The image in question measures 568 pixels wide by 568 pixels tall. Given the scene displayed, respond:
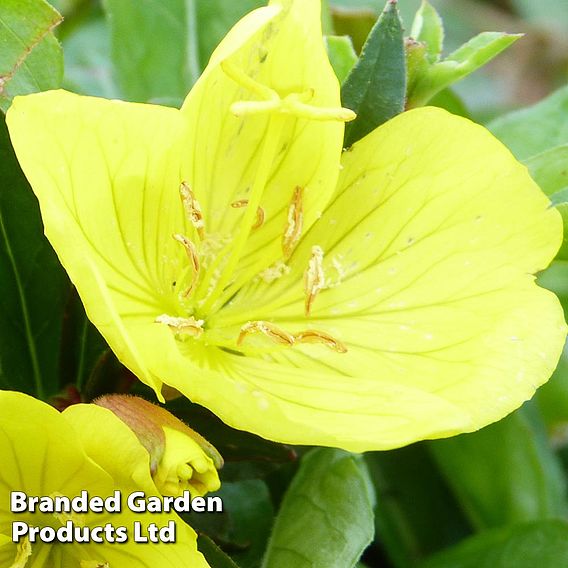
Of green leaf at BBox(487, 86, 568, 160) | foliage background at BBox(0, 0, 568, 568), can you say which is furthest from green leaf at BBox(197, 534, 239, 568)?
green leaf at BBox(487, 86, 568, 160)

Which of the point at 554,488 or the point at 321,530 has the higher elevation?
the point at 321,530

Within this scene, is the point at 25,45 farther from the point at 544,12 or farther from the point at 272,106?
the point at 544,12

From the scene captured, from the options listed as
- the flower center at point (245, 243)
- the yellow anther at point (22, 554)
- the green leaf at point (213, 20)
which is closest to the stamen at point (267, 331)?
the flower center at point (245, 243)

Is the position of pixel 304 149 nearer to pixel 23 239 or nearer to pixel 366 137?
pixel 366 137

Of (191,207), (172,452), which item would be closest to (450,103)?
(191,207)

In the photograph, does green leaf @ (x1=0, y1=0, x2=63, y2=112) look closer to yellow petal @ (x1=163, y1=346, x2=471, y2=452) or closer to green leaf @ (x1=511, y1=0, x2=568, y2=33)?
yellow petal @ (x1=163, y1=346, x2=471, y2=452)

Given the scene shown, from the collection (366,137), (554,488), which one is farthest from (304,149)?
(554,488)
